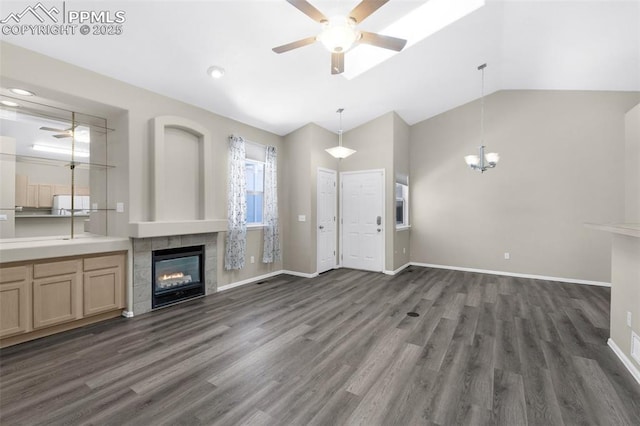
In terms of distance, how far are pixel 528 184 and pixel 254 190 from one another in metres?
5.69

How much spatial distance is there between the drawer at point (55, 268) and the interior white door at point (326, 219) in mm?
3950

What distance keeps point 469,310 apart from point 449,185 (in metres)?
3.41

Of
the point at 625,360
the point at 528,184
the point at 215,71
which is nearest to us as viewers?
the point at 625,360

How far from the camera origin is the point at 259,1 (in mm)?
2707

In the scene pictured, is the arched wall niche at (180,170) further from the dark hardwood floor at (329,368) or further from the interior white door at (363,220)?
the interior white door at (363,220)

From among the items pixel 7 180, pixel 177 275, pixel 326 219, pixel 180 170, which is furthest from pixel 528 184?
pixel 7 180

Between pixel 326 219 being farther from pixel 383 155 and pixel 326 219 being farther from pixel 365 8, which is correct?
pixel 365 8

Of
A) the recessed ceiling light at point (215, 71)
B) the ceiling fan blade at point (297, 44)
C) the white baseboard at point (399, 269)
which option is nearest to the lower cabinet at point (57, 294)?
the recessed ceiling light at point (215, 71)

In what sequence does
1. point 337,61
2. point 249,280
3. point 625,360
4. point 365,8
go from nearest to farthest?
1. point 365,8
2. point 625,360
3. point 337,61
4. point 249,280

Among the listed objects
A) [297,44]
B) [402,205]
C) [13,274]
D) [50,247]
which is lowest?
[13,274]

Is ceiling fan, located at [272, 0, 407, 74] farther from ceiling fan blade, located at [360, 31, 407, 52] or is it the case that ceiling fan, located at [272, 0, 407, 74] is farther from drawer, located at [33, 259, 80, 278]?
drawer, located at [33, 259, 80, 278]

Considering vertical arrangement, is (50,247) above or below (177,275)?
above

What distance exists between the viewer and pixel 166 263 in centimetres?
402

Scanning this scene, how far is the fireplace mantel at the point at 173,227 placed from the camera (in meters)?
3.48
